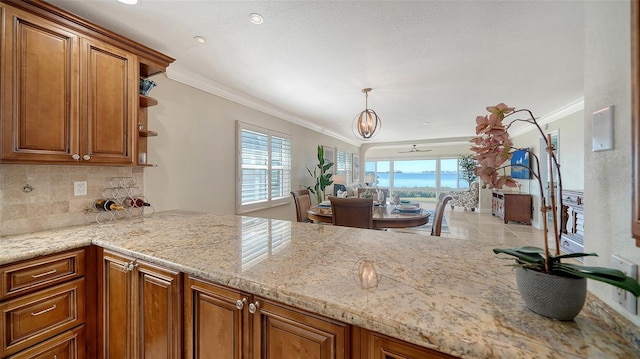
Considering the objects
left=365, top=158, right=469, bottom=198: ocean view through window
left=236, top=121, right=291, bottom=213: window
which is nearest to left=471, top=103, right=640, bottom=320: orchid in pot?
left=236, top=121, right=291, bottom=213: window

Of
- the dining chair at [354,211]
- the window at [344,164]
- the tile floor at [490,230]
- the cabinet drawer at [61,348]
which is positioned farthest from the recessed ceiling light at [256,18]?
the window at [344,164]

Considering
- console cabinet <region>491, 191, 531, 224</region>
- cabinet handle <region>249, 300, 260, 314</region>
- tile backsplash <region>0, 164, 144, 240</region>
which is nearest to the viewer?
cabinet handle <region>249, 300, 260, 314</region>

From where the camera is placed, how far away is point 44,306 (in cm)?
135

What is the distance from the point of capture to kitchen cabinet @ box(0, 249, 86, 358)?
4.04 feet

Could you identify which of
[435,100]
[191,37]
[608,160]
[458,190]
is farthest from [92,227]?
[458,190]

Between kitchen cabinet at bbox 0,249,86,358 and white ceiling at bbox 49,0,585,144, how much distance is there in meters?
1.72

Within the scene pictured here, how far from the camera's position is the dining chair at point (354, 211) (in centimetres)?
249

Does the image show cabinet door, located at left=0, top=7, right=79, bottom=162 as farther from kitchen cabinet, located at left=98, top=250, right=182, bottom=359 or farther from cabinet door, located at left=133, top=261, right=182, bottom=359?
cabinet door, located at left=133, top=261, right=182, bottom=359

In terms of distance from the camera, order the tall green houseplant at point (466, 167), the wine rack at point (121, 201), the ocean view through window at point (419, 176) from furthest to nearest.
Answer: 1. the ocean view through window at point (419, 176)
2. the tall green houseplant at point (466, 167)
3. the wine rack at point (121, 201)

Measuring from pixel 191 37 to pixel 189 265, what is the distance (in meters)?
1.95

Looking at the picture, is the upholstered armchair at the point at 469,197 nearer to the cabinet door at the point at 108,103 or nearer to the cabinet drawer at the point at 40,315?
the cabinet door at the point at 108,103

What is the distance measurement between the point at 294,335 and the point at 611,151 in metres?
1.14

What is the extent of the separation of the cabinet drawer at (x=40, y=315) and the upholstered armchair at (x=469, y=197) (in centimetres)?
913

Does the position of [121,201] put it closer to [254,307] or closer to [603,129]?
[254,307]
